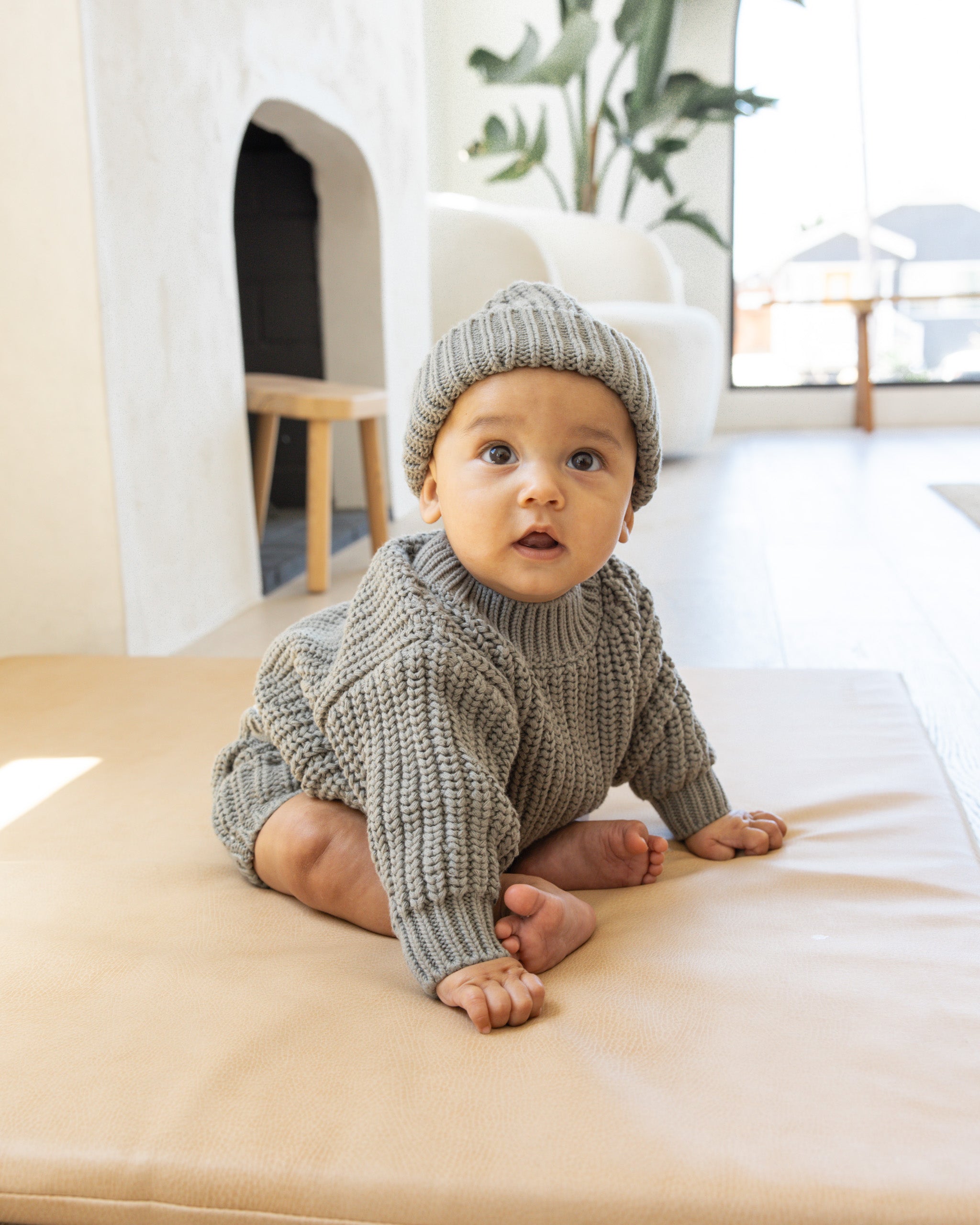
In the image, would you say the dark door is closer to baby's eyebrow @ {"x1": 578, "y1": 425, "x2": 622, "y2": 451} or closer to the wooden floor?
the wooden floor

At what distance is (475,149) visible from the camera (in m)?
5.04

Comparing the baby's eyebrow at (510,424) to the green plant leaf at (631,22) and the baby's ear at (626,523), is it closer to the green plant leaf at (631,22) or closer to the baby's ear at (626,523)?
the baby's ear at (626,523)

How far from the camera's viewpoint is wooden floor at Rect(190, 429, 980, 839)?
187cm

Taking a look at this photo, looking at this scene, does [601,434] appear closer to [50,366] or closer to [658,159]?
[50,366]

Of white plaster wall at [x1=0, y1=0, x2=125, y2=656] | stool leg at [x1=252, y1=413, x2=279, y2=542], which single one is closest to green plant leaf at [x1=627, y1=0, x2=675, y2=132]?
stool leg at [x1=252, y1=413, x2=279, y2=542]

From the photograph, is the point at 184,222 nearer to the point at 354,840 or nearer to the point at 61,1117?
the point at 354,840

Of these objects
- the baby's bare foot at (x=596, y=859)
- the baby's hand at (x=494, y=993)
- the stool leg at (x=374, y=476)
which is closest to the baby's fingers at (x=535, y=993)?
the baby's hand at (x=494, y=993)

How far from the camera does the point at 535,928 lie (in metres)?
0.82

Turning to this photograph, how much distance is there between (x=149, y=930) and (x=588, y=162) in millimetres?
4751

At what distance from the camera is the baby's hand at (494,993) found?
2.45ft

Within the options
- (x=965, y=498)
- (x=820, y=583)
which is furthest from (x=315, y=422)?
(x=965, y=498)

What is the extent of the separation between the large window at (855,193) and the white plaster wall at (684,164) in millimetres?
133

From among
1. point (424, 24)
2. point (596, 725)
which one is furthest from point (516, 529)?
point (424, 24)

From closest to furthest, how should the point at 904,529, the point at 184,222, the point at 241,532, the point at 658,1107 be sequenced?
1. the point at 658,1107
2. the point at 184,222
3. the point at 241,532
4. the point at 904,529
